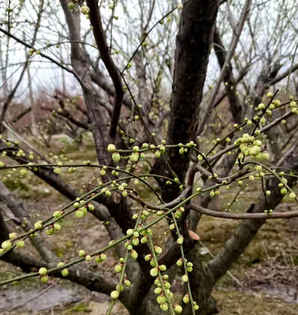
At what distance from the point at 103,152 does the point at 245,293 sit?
3288 mm

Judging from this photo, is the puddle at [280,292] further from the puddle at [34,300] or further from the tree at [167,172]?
the puddle at [34,300]

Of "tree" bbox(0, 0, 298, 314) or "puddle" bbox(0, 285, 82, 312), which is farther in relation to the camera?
"puddle" bbox(0, 285, 82, 312)

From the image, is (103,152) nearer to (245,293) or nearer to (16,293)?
(245,293)

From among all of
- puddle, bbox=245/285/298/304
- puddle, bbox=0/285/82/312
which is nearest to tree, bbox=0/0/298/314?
puddle, bbox=245/285/298/304

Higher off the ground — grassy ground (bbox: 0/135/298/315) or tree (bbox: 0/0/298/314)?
tree (bbox: 0/0/298/314)

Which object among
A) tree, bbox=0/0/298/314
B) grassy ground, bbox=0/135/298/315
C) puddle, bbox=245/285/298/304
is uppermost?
tree, bbox=0/0/298/314

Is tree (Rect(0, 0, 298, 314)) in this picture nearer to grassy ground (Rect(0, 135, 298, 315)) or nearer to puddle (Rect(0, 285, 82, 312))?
grassy ground (Rect(0, 135, 298, 315))

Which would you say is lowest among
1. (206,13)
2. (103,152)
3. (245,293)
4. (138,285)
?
(245,293)

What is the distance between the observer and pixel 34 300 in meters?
4.18

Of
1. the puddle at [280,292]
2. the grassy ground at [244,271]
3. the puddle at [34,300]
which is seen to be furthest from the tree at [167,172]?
the puddle at [34,300]

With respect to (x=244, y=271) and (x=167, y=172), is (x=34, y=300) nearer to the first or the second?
(x=244, y=271)

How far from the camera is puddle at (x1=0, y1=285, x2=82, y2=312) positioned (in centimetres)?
399

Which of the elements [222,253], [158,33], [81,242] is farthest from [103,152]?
[81,242]

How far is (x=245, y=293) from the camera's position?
3.80 meters
